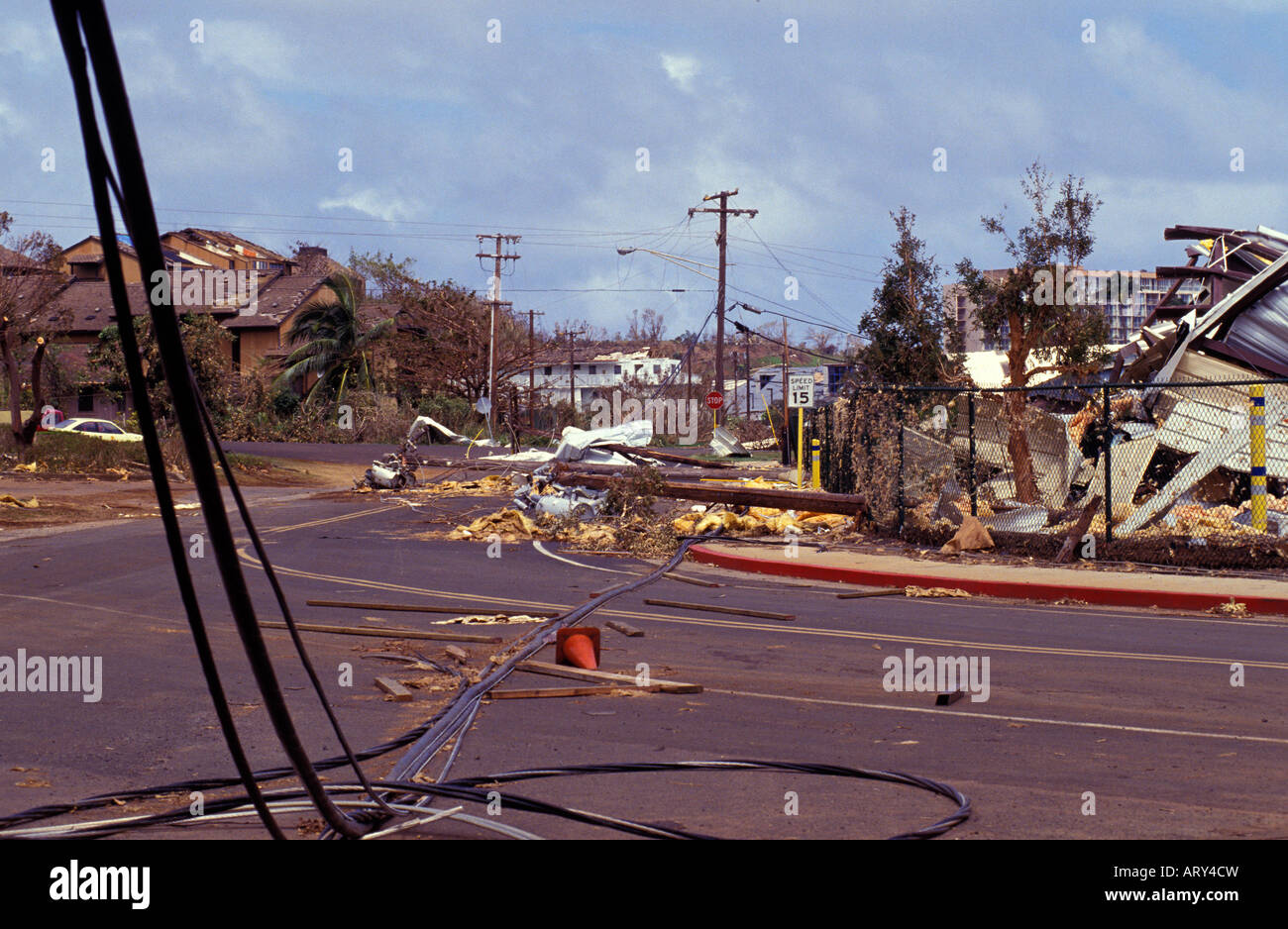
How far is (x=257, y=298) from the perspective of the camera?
6925 centimetres

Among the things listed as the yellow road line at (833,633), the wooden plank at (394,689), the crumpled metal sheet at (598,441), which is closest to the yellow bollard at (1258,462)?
the yellow road line at (833,633)

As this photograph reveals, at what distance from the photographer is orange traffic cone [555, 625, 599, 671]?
8.62 m

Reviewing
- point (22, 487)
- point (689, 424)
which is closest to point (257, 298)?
point (689, 424)

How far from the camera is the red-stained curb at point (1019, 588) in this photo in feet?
40.0

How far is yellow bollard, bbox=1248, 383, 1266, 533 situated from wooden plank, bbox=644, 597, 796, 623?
6738 millimetres

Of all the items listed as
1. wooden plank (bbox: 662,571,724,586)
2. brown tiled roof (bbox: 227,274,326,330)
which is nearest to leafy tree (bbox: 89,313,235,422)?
brown tiled roof (bbox: 227,274,326,330)

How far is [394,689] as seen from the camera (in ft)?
25.6

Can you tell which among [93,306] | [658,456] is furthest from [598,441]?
[93,306]

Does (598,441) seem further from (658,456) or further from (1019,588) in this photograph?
(1019,588)

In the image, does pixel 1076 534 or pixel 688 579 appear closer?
pixel 688 579

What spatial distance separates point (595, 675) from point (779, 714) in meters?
1.43

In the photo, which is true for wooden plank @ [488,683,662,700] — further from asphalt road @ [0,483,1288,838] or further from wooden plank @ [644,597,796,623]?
wooden plank @ [644,597,796,623]

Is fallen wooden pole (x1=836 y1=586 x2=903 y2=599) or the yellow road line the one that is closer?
the yellow road line
